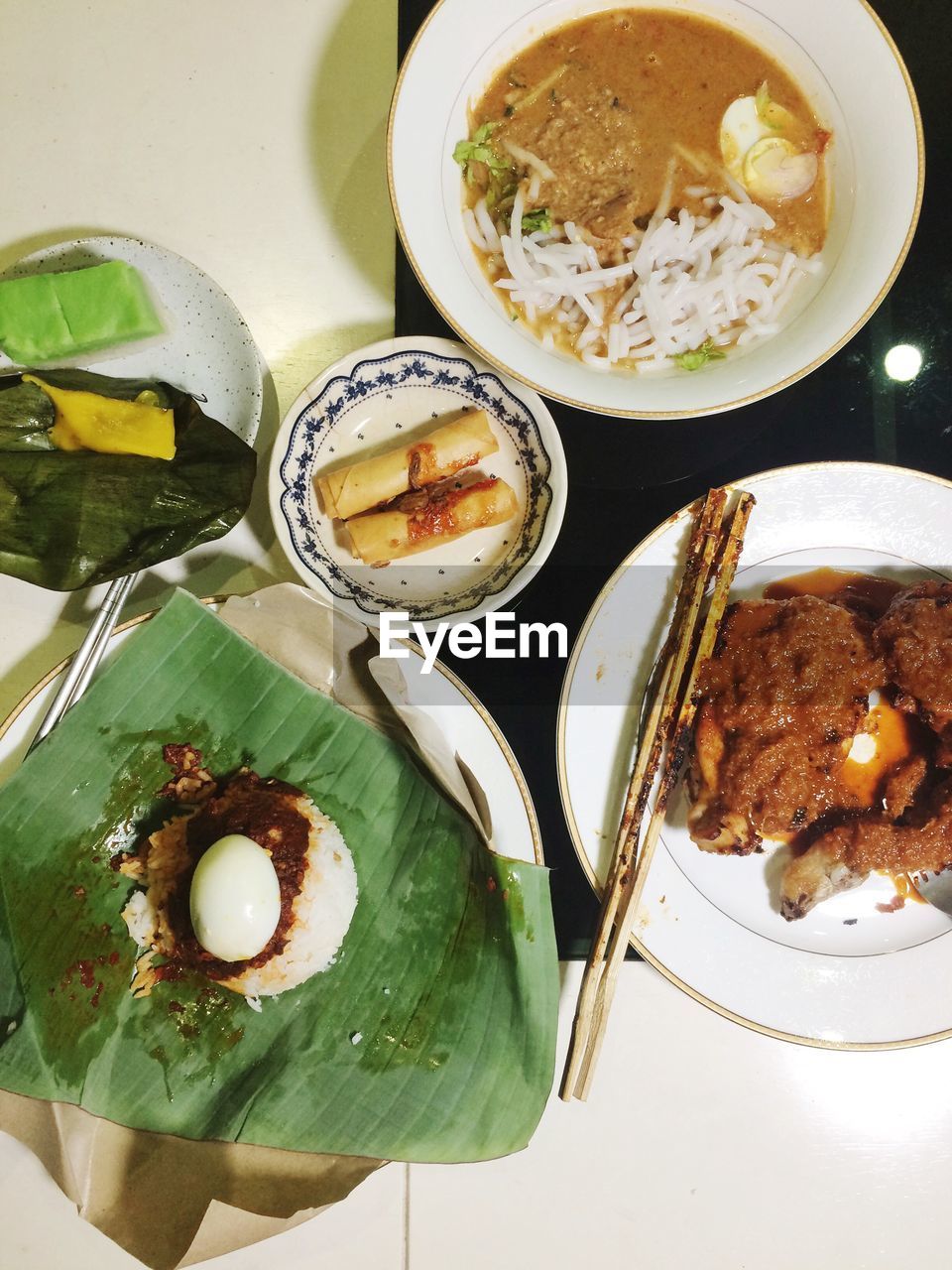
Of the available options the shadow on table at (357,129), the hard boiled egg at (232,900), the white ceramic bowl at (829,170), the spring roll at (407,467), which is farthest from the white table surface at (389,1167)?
the hard boiled egg at (232,900)

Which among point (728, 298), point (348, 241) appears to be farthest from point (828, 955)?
point (348, 241)

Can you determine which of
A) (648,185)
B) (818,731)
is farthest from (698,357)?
(818,731)

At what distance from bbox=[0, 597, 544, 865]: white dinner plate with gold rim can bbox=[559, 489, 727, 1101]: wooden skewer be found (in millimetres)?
175

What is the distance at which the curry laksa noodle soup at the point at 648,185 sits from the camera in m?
1.79

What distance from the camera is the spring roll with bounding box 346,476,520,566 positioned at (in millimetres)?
1896

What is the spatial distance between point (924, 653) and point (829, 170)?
3.30 feet

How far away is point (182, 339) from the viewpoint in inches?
76.9

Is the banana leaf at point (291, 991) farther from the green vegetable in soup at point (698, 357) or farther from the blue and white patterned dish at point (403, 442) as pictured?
the green vegetable in soup at point (698, 357)

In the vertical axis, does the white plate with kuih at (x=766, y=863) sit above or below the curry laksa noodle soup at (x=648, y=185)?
below

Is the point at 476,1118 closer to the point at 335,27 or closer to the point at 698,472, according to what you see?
the point at 698,472

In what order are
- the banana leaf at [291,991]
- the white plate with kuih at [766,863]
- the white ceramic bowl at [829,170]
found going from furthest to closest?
the white plate with kuih at [766,863], the banana leaf at [291,991], the white ceramic bowl at [829,170]

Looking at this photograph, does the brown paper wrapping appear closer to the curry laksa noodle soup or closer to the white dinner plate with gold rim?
the white dinner plate with gold rim

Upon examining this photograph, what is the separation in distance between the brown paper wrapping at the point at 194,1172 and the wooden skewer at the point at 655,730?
0.29m

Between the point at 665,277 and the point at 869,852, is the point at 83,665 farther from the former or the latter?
the point at 869,852
